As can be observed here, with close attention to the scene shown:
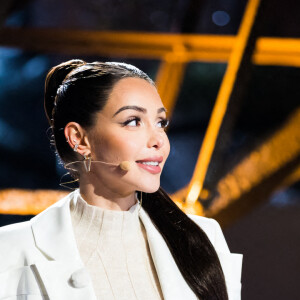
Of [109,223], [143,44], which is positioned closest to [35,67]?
[143,44]

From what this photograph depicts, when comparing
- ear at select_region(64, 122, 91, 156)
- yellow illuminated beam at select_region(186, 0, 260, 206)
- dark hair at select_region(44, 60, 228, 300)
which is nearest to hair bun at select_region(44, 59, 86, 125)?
dark hair at select_region(44, 60, 228, 300)

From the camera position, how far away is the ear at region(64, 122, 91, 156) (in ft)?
3.92

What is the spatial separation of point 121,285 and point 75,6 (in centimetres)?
142

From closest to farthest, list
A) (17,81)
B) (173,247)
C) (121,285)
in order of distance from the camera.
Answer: (121,285), (173,247), (17,81)

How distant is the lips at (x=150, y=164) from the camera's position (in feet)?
3.77

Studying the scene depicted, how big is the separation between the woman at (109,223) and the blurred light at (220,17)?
44.3 inches

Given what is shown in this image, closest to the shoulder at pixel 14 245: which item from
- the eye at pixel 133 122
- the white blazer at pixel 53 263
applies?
the white blazer at pixel 53 263

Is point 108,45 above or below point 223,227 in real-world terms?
above

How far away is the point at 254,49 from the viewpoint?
229cm

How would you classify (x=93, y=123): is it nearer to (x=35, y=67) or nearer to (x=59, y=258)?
(x=59, y=258)

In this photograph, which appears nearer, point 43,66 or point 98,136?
point 98,136

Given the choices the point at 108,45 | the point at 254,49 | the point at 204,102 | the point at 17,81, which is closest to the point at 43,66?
the point at 17,81

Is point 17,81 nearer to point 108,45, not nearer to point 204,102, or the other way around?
point 108,45

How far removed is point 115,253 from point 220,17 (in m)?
1.41
